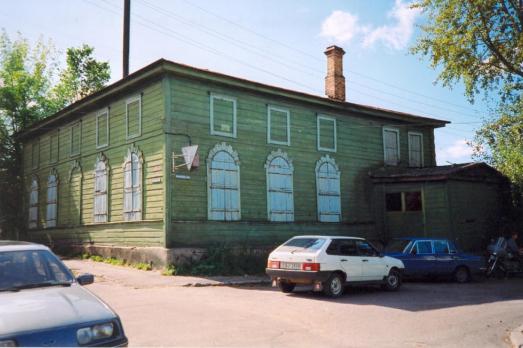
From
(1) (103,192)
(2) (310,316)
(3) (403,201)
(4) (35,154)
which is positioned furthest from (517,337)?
(4) (35,154)

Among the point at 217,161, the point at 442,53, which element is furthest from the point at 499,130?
the point at 217,161

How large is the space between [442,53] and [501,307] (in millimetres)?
14178

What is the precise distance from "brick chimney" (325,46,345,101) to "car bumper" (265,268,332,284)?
43.5ft

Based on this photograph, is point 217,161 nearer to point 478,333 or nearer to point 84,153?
point 84,153

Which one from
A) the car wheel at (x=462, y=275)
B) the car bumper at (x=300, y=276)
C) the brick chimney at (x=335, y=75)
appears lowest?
the car wheel at (x=462, y=275)

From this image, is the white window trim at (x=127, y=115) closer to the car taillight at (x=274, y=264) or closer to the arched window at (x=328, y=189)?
the arched window at (x=328, y=189)

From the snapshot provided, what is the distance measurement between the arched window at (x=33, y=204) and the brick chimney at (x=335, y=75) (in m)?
16.5

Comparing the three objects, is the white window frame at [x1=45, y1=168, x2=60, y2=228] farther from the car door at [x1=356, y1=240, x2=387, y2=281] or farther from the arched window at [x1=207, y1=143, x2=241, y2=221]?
the car door at [x1=356, y1=240, x2=387, y2=281]

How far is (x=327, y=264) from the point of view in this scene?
1102 centimetres

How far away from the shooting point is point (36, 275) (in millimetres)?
5348

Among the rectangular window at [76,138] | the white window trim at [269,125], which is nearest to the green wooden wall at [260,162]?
the white window trim at [269,125]

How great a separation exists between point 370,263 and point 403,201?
9451 millimetres

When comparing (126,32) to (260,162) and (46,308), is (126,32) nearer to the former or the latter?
(260,162)

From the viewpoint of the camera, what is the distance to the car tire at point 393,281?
1272 cm
